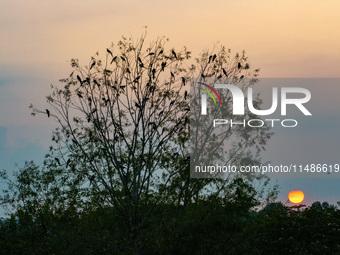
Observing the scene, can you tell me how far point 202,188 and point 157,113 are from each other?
3.28 meters

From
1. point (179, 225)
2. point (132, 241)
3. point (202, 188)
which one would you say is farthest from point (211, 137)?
point (132, 241)

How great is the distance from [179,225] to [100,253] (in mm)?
2985

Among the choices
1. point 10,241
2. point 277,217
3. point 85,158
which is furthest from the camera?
point 10,241

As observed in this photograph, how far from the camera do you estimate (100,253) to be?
2025cm

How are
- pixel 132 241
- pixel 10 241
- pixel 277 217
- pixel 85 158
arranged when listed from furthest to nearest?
pixel 10 241 → pixel 277 217 → pixel 85 158 → pixel 132 241

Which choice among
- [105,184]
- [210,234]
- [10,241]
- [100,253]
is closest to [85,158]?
[105,184]

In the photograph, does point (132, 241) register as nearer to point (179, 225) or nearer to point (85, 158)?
point (179, 225)

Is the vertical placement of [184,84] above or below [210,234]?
above

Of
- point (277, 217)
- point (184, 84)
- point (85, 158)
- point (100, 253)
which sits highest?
point (184, 84)

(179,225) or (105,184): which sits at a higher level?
(105,184)

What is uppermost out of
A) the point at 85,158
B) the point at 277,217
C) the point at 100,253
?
the point at 85,158

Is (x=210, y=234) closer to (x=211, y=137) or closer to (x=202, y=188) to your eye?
(x=202, y=188)

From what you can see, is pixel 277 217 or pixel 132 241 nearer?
pixel 132 241

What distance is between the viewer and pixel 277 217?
914 inches
